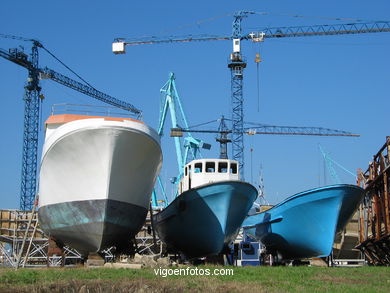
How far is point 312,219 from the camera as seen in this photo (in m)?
22.6

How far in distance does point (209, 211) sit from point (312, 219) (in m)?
5.19

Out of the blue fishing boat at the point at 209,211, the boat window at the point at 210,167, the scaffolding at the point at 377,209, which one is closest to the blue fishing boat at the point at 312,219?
the scaffolding at the point at 377,209

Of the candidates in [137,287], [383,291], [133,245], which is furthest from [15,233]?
[383,291]

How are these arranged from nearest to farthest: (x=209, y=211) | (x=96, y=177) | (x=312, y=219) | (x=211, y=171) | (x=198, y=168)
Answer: (x=96, y=177)
(x=209, y=211)
(x=312, y=219)
(x=211, y=171)
(x=198, y=168)

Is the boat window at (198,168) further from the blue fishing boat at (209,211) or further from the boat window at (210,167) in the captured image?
the boat window at (210,167)

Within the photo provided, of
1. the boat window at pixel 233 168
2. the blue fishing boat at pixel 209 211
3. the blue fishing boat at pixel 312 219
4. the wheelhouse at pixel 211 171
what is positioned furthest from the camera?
the boat window at pixel 233 168

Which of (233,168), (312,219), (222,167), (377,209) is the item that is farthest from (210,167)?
(377,209)

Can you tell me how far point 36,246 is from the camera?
34.6 metres

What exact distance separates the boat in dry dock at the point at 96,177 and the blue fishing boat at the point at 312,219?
7750 millimetres

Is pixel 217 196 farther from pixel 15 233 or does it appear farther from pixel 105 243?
pixel 15 233

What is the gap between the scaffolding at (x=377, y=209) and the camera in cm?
2086

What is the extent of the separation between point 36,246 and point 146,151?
1965cm

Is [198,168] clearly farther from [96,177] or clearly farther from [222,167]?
[96,177]

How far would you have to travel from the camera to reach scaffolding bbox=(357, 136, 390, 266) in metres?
20.9
